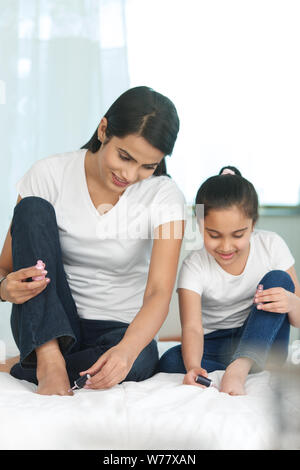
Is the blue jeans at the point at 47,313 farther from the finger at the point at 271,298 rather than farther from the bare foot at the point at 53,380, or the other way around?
the finger at the point at 271,298

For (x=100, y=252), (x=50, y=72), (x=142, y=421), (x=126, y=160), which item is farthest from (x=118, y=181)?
(x=50, y=72)

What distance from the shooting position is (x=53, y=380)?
1038 millimetres

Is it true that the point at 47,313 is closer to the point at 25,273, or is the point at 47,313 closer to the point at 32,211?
the point at 25,273

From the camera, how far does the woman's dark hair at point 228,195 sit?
1.30 metres

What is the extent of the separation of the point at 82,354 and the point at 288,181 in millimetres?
1433

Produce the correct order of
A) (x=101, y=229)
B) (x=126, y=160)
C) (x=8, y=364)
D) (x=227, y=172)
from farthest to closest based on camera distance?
(x=8, y=364) → (x=227, y=172) → (x=101, y=229) → (x=126, y=160)

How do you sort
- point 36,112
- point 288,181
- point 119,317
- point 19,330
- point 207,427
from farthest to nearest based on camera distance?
1. point 288,181
2. point 36,112
3. point 119,317
4. point 19,330
5. point 207,427

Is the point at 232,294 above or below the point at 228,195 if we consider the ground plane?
below

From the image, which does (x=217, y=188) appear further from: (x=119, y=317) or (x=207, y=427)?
(x=207, y=427)

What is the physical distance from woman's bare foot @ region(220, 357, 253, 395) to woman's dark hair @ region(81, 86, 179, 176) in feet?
1.48

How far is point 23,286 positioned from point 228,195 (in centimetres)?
51

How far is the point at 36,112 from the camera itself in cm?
220

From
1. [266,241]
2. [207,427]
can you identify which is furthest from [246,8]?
[207,427]

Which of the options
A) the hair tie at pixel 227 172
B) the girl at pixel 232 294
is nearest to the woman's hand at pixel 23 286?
the girl at pixel 232 294
